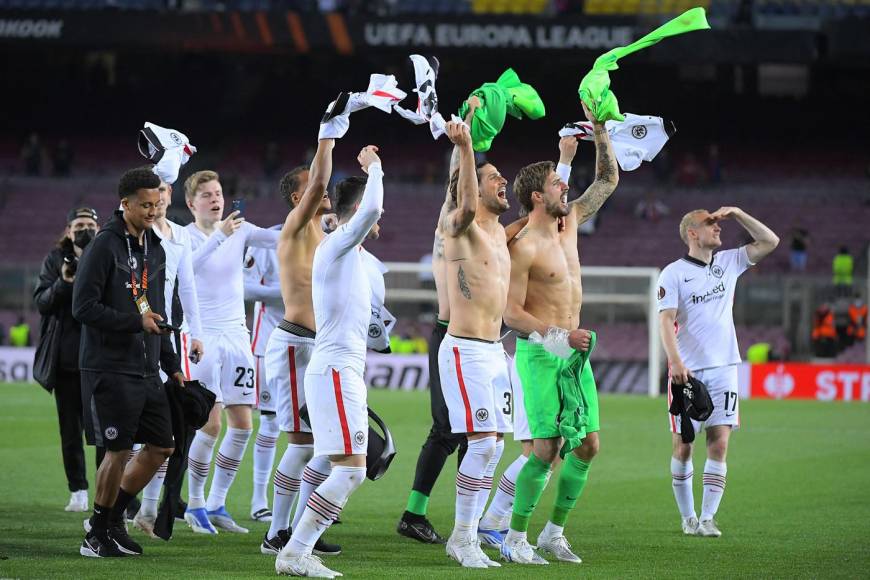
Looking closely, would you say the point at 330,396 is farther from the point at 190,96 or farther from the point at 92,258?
the point at 190,96

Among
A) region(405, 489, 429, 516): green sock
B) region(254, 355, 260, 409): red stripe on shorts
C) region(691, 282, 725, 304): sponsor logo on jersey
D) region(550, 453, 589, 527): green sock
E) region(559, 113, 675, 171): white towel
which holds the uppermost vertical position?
region(559, 113, 675, 171): white towel

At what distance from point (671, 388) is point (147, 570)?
406 centimetres

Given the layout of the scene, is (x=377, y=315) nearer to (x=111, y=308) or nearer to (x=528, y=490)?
(x=528, y=490)

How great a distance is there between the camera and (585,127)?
9273mm

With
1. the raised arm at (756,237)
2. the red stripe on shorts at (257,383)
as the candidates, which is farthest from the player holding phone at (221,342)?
the raised arm at (756,237)

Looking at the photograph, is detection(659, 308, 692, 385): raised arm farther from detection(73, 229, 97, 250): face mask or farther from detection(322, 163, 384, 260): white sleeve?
Result: detection(73, 229, 97, 250): face mask

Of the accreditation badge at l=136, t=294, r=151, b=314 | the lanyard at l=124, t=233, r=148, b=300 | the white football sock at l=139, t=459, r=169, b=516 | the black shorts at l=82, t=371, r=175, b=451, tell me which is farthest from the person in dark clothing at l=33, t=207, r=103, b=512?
the black shorts at l=82, t=371, r=175, b=451

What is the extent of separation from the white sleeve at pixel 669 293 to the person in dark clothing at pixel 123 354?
3.70 metres

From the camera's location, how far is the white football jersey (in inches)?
388

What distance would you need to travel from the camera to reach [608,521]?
9.98 meters

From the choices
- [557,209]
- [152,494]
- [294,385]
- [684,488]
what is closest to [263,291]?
[152,494]

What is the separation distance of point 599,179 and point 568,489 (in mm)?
2085

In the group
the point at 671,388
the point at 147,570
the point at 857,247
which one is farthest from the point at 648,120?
the point at 857,247

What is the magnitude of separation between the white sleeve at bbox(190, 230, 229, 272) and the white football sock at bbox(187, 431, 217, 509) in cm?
117
